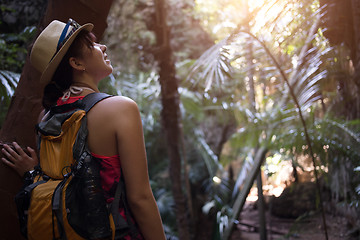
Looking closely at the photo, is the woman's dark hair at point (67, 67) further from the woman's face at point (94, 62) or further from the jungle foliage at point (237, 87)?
the jungle foliage at point (237, 87)

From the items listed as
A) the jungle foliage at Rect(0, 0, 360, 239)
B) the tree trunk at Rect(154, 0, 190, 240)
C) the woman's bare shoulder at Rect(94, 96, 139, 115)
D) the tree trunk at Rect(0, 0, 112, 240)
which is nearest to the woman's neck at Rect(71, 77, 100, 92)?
the woman's bare shoulder at Rect(94, 96, 139, 115)

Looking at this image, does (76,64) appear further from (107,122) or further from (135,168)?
(135,168)

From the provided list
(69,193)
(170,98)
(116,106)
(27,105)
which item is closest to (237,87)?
(170,98)

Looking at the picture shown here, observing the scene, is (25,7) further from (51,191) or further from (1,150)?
(51,191)

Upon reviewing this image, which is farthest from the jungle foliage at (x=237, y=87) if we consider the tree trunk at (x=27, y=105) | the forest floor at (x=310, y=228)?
the tree trunk at (x=27, y=105)

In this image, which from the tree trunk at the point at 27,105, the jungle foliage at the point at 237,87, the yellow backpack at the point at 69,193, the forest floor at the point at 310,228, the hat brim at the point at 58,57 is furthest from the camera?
the forest floor at the point at 310,228

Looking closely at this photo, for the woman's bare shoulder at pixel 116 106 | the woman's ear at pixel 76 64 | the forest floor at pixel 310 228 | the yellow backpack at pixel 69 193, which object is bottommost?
the forest floor at pixel 310 228

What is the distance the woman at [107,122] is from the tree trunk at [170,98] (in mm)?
2659

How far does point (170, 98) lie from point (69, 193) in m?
2.90

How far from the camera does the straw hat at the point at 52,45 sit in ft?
4.08

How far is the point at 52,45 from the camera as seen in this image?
126cm

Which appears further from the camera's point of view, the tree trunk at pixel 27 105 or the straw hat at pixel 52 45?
the tree trunk at pixel 27 105

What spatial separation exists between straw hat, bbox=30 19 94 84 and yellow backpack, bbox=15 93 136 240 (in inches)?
6.5

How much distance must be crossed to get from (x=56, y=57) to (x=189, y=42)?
702 cm
